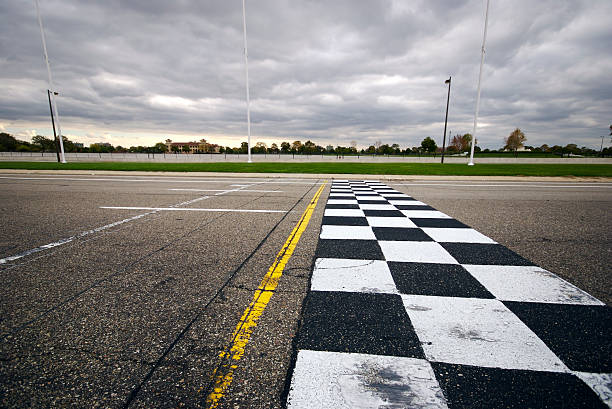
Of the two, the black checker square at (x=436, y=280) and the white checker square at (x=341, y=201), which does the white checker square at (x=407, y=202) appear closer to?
the white checker square at (x=341, y=201)

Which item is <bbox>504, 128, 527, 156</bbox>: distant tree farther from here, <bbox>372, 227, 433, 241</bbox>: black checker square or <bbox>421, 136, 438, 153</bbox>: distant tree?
<bbox>372, 227, 433, 241</bbox>: black checker square

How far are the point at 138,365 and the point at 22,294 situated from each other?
156 cm

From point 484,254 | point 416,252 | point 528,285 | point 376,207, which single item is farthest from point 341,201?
point 528,285

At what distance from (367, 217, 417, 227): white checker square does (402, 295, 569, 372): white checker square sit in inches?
91.4

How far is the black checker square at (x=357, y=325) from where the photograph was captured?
63.7 inches

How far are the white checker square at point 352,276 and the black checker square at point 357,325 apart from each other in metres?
0.10

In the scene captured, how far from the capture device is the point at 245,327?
5.91ft

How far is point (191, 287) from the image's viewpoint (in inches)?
92.9

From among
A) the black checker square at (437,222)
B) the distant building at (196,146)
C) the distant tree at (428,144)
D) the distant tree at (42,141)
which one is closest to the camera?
the black checker square at (437,222)

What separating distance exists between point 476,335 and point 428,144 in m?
107

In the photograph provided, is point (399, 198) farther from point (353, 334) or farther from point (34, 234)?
point (34, 234)

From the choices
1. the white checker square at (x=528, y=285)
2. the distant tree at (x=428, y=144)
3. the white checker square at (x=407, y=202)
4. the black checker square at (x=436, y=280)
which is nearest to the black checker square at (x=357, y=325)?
the black checker square at (x=436, y=280)

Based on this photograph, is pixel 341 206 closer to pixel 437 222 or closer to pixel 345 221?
pixel 345 221

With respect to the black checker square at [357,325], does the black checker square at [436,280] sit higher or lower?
higher
